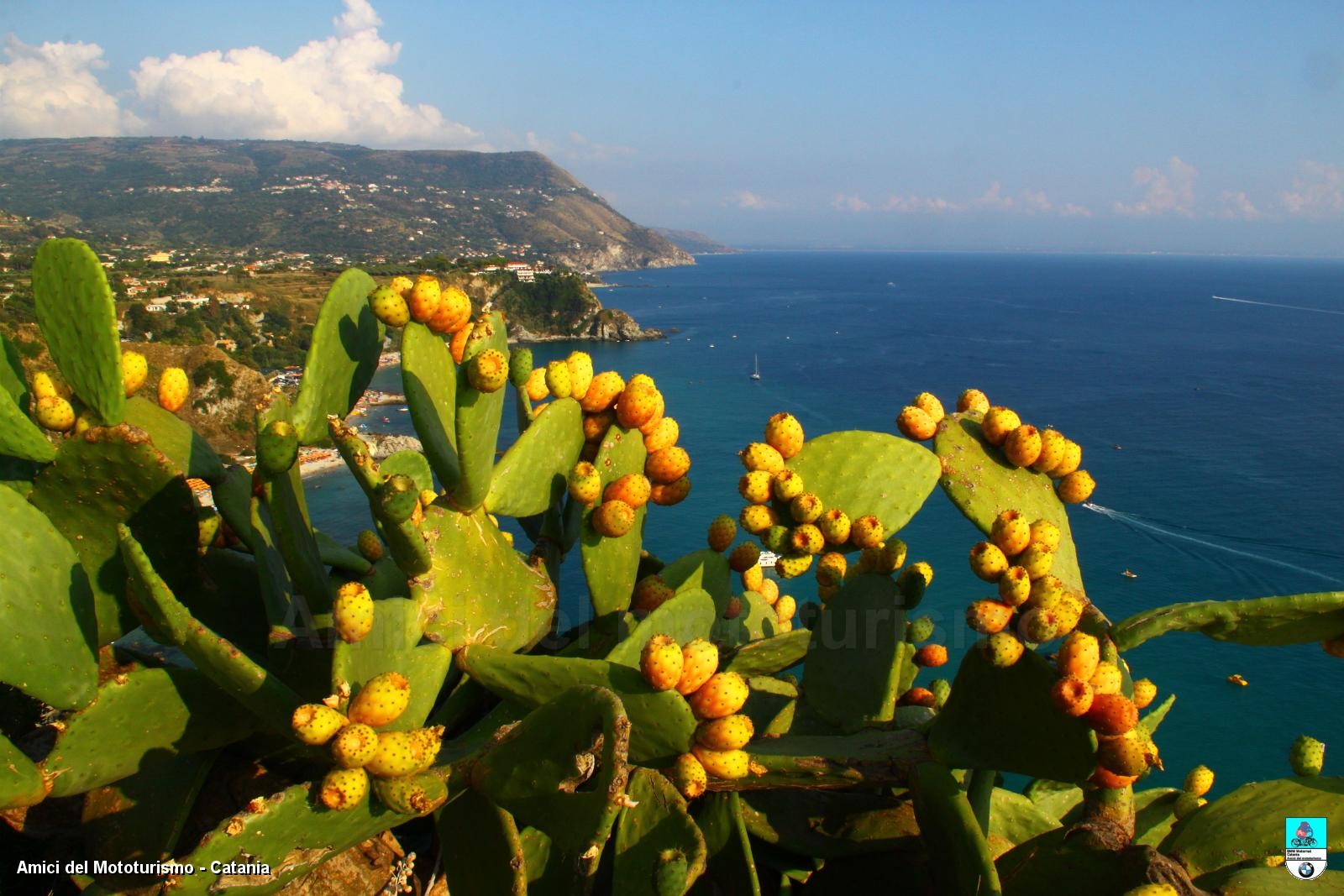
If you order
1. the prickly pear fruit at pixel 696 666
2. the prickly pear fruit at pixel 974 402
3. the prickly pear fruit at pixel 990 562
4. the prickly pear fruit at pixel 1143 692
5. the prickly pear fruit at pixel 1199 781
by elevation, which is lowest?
the prickly pear fruit at pixel 1199 781

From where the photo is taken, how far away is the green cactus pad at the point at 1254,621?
154 centimetres

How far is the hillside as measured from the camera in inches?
4422

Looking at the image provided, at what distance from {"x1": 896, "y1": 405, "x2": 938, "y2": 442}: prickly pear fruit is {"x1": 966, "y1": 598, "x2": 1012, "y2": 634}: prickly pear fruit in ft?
2.20

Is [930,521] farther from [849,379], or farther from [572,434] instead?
[572,434]

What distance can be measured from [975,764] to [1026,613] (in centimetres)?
29

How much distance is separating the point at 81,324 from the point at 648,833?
55.8 inches

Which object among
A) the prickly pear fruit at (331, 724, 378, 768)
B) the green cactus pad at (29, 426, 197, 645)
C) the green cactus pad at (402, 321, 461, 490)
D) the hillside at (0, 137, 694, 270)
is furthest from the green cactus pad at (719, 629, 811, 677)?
the hillside at (0, 137, 694, 270)

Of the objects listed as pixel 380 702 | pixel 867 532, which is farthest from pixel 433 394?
pixel 867 532

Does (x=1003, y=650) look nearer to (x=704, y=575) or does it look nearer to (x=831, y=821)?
(x=831, y=821)

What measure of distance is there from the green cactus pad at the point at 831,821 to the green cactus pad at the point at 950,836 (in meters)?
0.18

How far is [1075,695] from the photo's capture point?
4.35ft

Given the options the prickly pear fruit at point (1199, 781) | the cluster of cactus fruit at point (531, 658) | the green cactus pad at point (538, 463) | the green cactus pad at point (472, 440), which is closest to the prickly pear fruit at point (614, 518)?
the cluster of cactus fruit at point (531, 658)

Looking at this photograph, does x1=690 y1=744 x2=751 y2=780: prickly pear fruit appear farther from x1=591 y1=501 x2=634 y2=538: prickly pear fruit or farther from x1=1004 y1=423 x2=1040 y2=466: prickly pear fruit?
x1=1004 y1=423 x2=1040 y2=466: prickly pear fruit

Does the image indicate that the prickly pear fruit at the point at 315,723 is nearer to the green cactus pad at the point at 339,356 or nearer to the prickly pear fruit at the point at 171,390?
the green cactus pad at the point at 339,356
